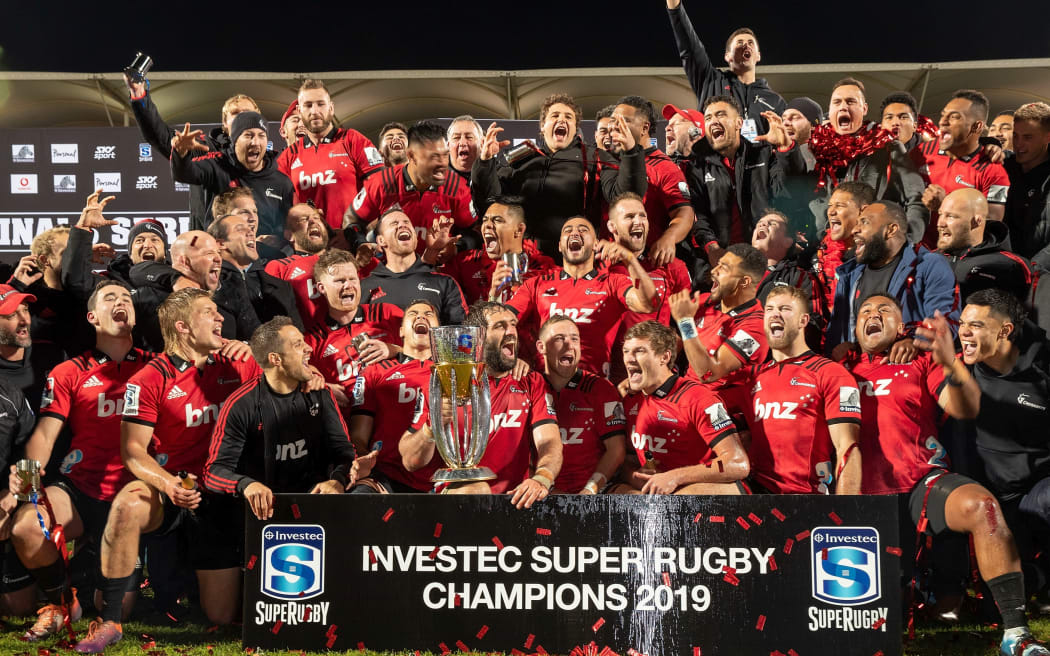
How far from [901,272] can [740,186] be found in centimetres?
148

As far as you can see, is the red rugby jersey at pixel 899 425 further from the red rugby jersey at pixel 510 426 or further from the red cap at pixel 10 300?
the red cap at pixel 10 300

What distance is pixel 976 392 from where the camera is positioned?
545 centimetres

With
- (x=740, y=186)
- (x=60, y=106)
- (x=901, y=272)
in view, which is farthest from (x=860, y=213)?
(x=60, y=106)

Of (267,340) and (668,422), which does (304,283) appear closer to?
(267,340)

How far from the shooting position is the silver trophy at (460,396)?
4758 mm

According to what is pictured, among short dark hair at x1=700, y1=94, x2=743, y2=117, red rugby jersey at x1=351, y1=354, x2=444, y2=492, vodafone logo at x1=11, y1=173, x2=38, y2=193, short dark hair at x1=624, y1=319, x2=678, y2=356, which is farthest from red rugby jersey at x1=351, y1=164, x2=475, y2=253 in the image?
vodafone logo at x1=11, y1=173, x2=38, y2=193

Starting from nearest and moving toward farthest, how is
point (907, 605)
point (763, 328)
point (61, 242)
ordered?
point (907, 605) < point (763, 328) < point (61, 242)

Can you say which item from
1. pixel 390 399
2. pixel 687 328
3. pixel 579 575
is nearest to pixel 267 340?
pixel 390 399

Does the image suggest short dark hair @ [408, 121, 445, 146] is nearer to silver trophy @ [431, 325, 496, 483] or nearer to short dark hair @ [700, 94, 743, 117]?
short dark hair @ [700, 94, 743, 117]

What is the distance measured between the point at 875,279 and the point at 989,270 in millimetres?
884

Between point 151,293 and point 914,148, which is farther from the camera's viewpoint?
point 914,148

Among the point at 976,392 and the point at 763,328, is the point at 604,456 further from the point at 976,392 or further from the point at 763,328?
the point at 976,392

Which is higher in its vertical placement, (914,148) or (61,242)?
(914,148)

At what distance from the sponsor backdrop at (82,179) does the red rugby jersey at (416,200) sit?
Result: 3.67 meters
